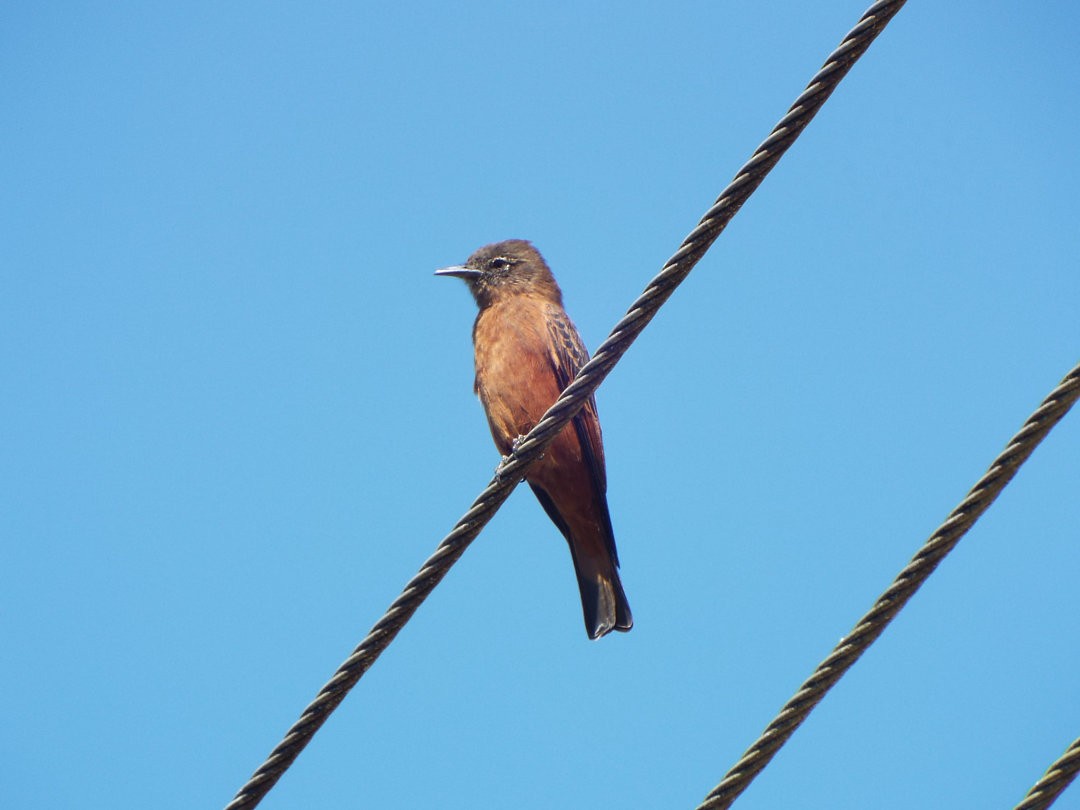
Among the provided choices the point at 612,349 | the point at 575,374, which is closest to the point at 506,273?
the point at 575,374

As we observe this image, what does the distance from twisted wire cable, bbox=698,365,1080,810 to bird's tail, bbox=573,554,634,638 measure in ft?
11.8

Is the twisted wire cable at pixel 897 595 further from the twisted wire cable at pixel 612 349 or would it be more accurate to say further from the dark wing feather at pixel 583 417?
the dark wing feather at pixel 583 417

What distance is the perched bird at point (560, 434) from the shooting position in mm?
6184

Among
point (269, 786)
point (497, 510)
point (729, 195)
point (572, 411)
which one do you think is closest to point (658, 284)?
point (729, 195)

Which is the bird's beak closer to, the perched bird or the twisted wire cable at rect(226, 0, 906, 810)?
the perched bird

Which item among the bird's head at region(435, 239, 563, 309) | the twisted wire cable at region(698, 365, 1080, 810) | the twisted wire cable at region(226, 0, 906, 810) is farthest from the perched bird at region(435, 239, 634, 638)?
the twisted wire cable at region(698, 365, 1080, 810)

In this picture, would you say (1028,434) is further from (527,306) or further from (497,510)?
(527,306)

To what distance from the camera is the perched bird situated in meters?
6.18

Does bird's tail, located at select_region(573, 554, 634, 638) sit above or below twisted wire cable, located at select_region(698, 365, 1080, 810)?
above

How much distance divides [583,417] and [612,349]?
10.1 feet

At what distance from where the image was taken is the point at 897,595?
253cm

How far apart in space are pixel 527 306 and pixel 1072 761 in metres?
5.02

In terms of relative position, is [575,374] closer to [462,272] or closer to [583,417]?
[583,417]

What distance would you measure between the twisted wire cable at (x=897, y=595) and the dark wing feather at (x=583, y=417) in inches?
142
